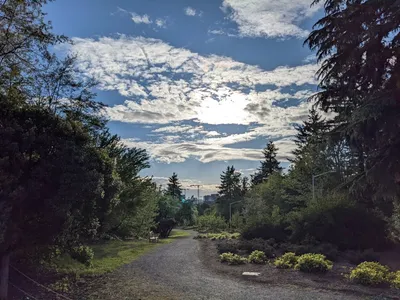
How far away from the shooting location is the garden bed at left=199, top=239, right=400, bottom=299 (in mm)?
8312

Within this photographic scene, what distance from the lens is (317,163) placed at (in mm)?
29188

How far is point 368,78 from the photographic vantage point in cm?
1058

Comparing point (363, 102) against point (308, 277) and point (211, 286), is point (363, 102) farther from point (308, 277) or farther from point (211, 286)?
point (211, 286)

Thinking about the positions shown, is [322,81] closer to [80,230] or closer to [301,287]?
[301,287]

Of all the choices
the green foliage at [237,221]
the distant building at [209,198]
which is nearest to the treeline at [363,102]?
the green foliage at [237,221]

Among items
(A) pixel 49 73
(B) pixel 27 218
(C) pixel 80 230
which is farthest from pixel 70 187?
(A) pixel 49 73

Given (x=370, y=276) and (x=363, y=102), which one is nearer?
(x=370, y=276)

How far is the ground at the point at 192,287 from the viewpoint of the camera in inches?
316

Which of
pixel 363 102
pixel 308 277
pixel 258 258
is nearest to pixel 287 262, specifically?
pixel 258 258

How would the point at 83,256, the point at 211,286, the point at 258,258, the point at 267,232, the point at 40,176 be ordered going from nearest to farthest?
the point at 40,176 < the point at 211,286 < the point at 83,256 < the point at 258,258 < the point at 267,232

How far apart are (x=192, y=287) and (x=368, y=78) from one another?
8369mm

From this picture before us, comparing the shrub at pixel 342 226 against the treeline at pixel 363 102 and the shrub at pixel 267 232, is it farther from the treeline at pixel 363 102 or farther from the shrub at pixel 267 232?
the shrub at pixel 267 232

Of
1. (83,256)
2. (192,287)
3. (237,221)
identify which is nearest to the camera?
(192,287)

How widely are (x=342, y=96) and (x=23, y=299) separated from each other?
10895 millimetres
